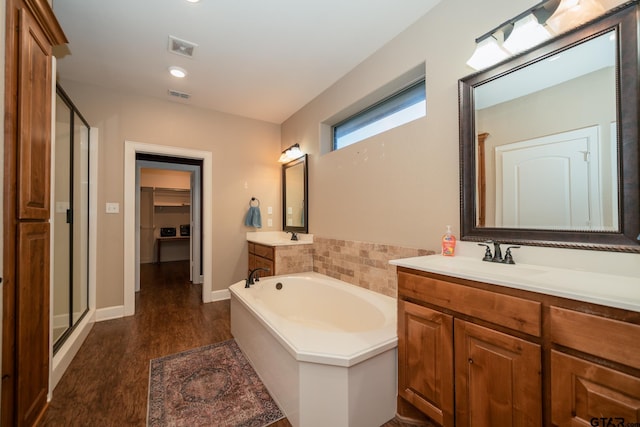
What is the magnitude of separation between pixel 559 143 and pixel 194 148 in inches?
139

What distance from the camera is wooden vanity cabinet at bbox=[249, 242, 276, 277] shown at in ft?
9.61

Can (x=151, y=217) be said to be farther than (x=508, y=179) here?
Yes

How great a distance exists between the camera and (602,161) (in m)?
1.11

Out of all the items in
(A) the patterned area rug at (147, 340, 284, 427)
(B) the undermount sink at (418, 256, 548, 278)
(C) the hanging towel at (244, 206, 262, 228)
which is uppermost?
(C) the hanging towel at (244, 206, 262, 228)

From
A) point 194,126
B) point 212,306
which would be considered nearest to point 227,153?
point 194,126

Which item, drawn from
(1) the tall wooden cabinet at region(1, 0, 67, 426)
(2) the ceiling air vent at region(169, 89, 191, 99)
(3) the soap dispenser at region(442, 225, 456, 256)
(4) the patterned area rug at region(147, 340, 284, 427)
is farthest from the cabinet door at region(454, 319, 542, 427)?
(2) the ceiling air vent at region(169, 89, 191, 99)

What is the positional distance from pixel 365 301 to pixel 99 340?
2.44 m

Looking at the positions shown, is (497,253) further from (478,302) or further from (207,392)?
(207,392)

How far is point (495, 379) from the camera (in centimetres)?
103

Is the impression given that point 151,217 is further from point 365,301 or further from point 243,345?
point 365,301

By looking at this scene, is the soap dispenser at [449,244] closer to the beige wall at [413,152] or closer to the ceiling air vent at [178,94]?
the beige wall at [413,152]

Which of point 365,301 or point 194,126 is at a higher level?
point 194,126

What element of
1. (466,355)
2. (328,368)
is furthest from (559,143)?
(328,368)

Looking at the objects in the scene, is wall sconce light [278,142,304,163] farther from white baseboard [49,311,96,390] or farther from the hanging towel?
white baseboard [49,311,96,390]
